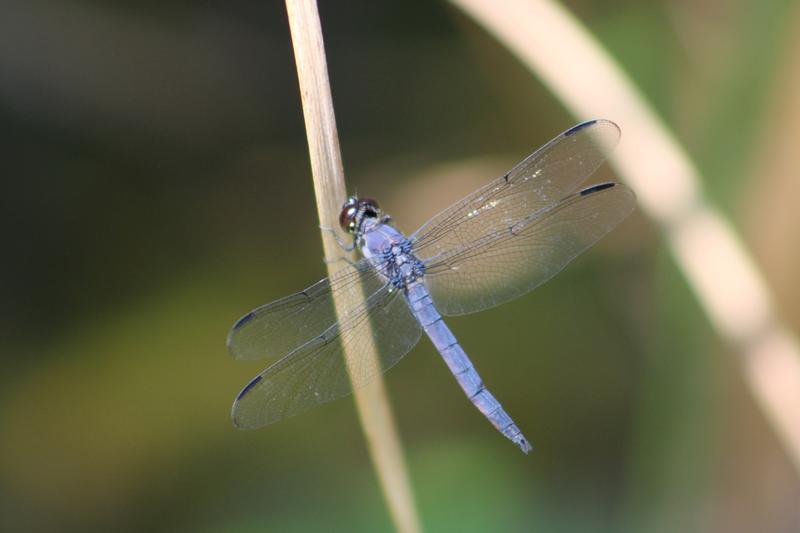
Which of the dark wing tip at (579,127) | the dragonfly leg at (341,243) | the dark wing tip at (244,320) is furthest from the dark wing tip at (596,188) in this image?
the dark wing tip at (244,320)

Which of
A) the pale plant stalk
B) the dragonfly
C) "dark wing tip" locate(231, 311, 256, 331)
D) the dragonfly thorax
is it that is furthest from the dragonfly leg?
the pale plant stalk

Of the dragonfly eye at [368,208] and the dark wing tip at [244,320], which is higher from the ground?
the dragonfly eye at [368,208]

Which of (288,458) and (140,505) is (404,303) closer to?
(288,458)

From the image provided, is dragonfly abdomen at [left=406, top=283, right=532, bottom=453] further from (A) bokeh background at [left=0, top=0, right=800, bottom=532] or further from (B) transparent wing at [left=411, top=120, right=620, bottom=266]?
(A) bokeh background at [left=0, top=0, right=800, bottom=532]

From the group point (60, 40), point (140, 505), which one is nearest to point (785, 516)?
point (140, 505)

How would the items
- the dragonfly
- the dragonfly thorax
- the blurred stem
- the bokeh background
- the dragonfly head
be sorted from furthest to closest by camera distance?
the bokeh background < the dragonfly thorax < the dragonfly head < the dragonfly < the blurred stem

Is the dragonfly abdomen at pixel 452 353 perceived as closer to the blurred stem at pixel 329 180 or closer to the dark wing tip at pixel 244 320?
the blurred stem at pixel 329 180
